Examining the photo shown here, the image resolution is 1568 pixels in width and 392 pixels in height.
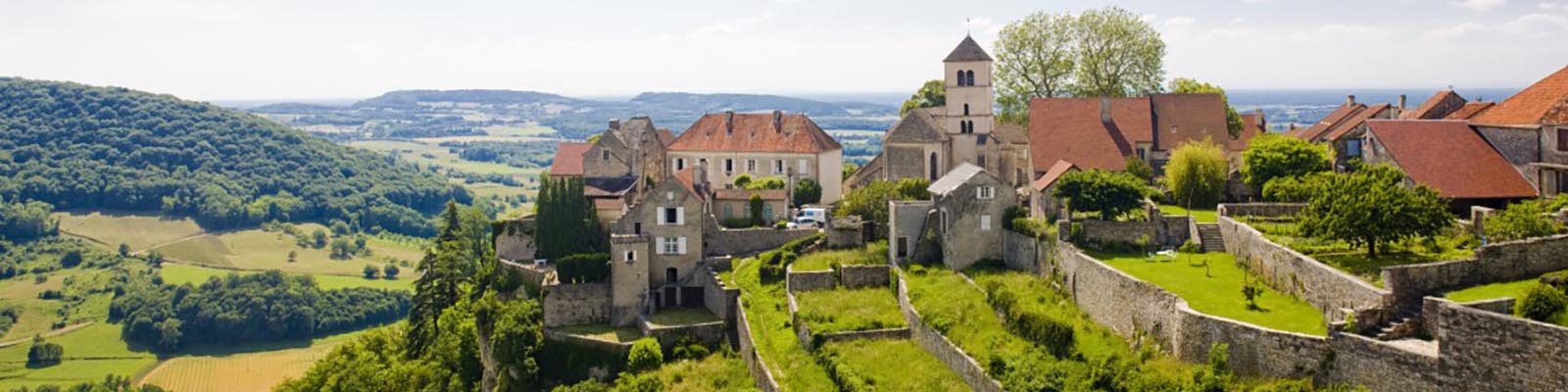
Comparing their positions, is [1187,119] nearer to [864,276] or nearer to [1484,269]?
[864,276]

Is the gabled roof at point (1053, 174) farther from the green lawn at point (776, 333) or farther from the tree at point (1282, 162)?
the green lawn at point (776, 333)

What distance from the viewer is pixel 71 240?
16075 cm

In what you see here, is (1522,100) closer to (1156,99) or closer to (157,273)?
(1156,99)

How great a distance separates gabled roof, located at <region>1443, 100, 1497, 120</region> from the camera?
48.2 meters

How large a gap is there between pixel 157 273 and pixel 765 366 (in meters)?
127

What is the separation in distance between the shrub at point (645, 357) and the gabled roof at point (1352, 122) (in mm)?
28565

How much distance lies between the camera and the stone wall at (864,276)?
47.5 m

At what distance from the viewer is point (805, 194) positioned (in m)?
63.3

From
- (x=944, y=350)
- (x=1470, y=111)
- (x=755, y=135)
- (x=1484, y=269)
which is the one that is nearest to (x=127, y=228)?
(x=755, y=135)

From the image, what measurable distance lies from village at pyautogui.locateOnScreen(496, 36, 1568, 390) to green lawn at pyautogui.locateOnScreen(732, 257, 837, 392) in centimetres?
13

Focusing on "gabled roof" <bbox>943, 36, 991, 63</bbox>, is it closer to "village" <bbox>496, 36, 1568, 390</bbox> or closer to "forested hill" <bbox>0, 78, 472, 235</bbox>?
"village" <bbox>496, 36, 1568, 390</bbox>

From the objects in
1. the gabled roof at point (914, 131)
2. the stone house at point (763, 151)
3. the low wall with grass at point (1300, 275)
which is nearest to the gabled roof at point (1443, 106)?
the low wall with grass at point (1300, 275)

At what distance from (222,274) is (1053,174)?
394 ft

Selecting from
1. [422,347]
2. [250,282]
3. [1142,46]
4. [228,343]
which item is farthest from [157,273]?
[1142,46]
